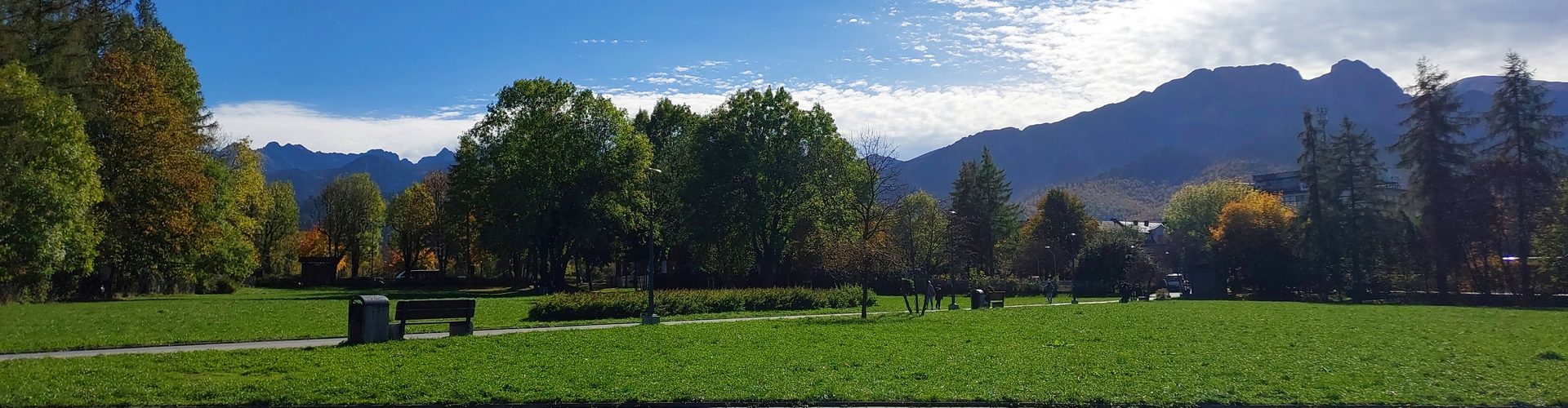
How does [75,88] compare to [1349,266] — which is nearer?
[75,88]

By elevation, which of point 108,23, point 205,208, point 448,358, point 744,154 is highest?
point 108,23

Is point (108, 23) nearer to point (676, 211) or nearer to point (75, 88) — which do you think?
point (75, 88)

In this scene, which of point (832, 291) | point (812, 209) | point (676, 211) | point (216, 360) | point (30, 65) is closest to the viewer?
point (216, 360)

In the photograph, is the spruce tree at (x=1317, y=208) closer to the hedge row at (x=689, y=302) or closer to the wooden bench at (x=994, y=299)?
the wooden bench at (x=994, y=299)

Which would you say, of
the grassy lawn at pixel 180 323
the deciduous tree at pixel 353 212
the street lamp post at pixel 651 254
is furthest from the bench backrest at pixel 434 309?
the deciduous tree at pixel 353 212

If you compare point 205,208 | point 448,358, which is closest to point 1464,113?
point 448,358

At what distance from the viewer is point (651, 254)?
24.9 m

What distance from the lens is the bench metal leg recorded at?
17891 millimetres

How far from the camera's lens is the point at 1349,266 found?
52781mm

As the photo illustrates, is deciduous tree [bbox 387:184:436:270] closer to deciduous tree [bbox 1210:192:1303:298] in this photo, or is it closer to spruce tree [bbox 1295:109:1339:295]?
deciduous tree [bbox 1210:192:1303:298]

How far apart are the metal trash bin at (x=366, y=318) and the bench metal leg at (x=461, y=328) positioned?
6.15 feet

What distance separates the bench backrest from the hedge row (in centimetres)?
765

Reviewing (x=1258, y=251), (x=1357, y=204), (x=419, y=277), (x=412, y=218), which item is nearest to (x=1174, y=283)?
(x=1258, y=251)

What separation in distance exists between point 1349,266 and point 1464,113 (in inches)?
436
